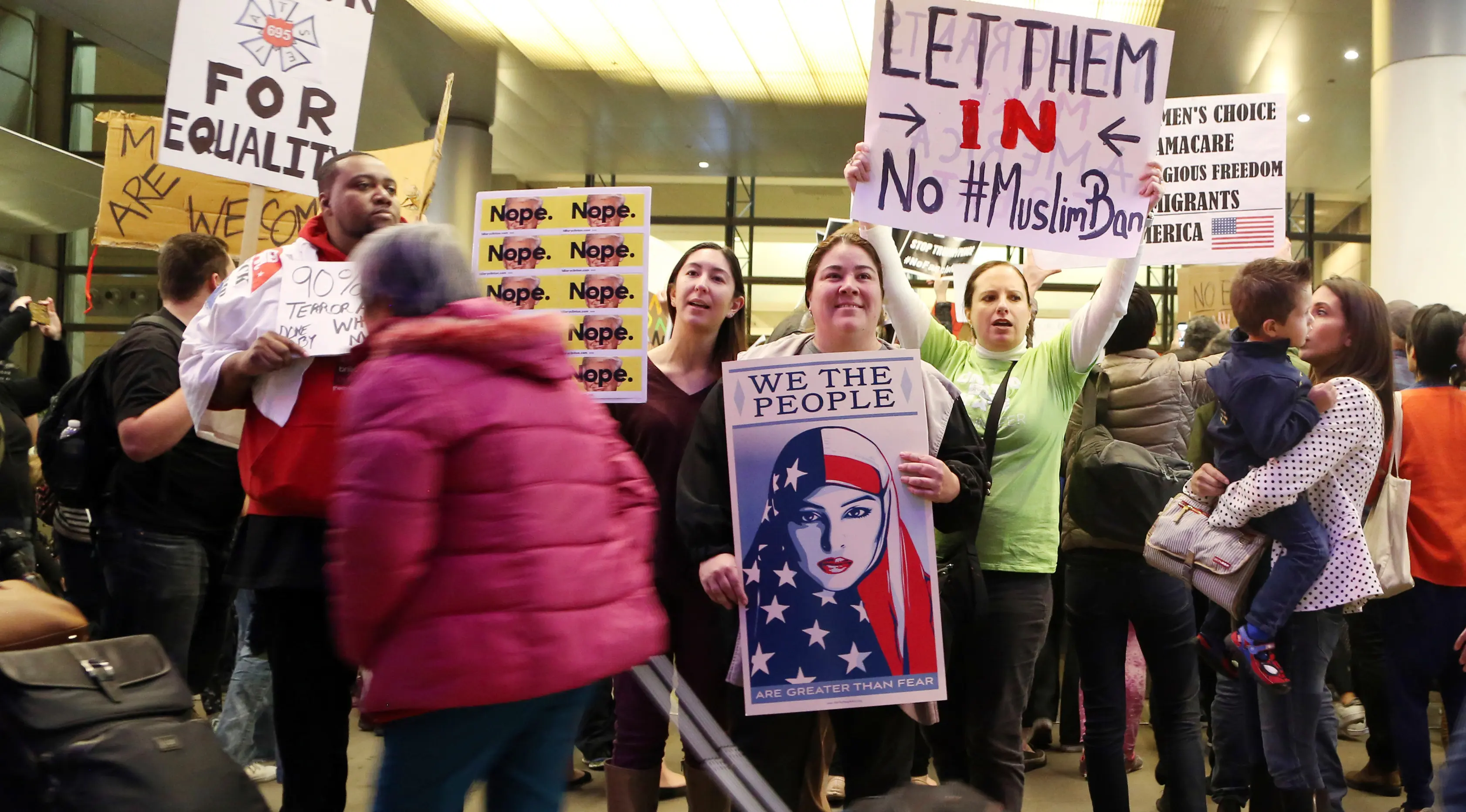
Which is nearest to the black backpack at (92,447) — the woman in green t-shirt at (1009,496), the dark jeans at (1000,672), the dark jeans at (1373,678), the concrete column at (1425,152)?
the woman in green t-shirt at (1009,496)

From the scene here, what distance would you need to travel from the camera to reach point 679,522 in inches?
109

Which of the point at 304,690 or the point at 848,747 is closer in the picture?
the point at 304,690

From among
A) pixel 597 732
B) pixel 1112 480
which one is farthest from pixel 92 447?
pixel 1112 480

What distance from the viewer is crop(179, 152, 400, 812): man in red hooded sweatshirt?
101 inches

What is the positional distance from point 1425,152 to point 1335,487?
5.42 metres

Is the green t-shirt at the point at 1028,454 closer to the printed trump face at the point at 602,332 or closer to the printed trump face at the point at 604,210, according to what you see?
the printed trump face at the point at 602,332

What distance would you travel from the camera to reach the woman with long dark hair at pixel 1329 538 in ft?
Result: 10.3

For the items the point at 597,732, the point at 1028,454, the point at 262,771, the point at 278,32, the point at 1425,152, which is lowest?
the point at 262,771

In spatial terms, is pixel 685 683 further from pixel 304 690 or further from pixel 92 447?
pixel 92 447

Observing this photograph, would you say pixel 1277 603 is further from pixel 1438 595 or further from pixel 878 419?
pixel 878 419

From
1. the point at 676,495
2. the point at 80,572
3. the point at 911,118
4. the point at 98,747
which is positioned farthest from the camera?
the point at 80,572

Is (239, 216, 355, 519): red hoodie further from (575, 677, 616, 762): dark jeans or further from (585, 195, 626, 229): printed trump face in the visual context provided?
(575, 677, 616, 762): dark jeans

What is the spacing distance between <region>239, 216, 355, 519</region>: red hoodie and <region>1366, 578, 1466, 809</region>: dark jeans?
10.9ft

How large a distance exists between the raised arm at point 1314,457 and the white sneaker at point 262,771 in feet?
11.5
